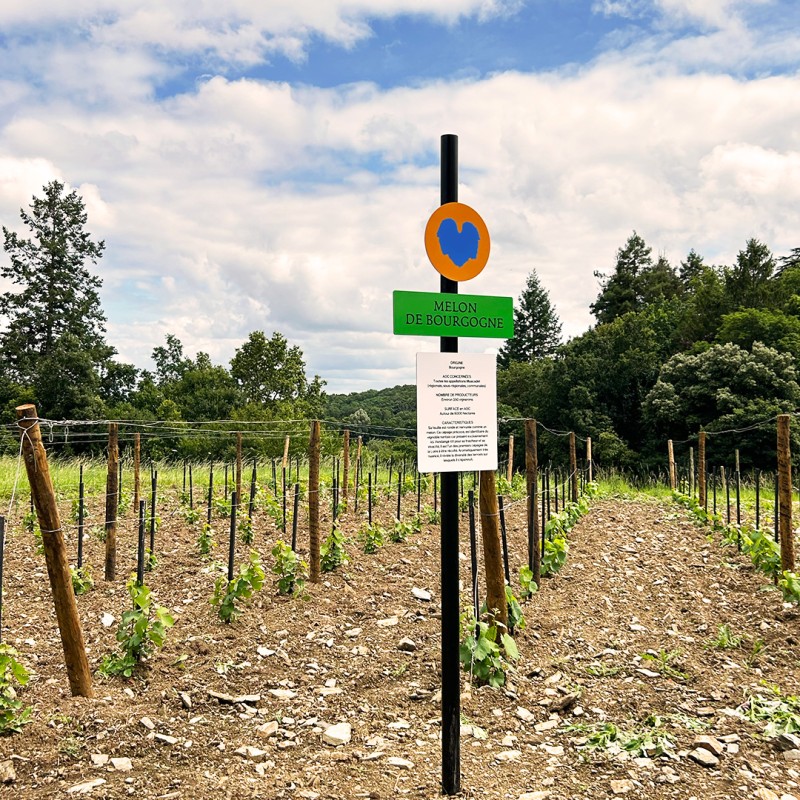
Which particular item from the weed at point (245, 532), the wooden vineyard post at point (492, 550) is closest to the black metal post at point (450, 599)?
the wooden vineyard post at point (492, 550)

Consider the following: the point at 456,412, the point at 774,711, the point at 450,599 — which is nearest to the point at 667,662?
the point at 774,711

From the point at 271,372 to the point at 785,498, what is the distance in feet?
111

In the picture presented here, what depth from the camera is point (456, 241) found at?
359 cm

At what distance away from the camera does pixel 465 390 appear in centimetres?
361

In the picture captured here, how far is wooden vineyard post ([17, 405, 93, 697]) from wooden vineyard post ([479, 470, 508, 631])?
273 centimetres

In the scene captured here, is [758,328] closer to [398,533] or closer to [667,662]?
[398,533]

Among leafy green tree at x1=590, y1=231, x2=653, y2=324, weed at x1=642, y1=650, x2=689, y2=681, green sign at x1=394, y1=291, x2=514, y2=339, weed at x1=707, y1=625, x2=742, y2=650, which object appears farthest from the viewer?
leafy green tree at x1=590, y1=231, x2=653, y2=324

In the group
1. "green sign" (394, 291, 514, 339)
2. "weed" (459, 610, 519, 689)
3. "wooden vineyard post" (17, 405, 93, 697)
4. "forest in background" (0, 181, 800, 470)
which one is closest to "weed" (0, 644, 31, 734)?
"wooden vineyard post" (17, 405, 93, 697)

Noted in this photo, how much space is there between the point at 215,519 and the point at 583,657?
7.27 m

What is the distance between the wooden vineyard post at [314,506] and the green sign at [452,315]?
3.99 metres

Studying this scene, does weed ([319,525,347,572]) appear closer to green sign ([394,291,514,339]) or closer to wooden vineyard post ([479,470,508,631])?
wooden vineyard post ([479,470,508,631])

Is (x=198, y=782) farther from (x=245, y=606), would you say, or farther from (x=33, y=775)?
(x=245, y=606)

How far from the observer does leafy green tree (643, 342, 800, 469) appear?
26.7 m

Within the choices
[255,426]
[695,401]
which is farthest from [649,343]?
[255,426]
